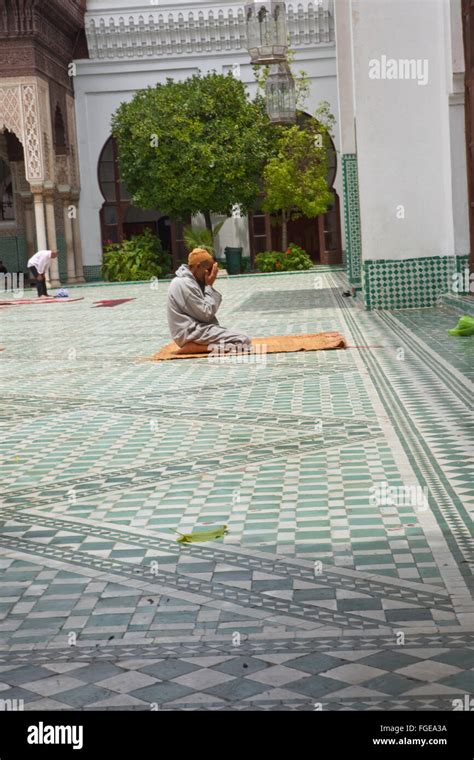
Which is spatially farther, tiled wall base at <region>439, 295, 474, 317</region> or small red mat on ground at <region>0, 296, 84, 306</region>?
small red mat on ground at <region>0, 296, 84, 306</region>

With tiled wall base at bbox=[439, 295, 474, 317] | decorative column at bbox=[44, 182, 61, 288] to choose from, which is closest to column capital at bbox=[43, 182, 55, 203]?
decorative column at bbox=[44, 182, 61, 288]

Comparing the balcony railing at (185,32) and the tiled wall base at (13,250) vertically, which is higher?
the balcony railing at (185,32)

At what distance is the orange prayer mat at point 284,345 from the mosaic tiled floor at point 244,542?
81cm

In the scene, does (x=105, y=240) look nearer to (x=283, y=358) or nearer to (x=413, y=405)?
(x=283, y=358)

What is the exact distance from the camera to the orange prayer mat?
5.80m

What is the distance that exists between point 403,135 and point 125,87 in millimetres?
11974

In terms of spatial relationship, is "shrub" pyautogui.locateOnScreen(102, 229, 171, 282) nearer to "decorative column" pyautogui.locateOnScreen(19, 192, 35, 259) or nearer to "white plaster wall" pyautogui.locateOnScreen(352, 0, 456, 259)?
"decorative column" pyautogui.locateOnScreen(19, 192, 35, 259)

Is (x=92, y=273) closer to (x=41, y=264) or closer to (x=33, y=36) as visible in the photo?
(x=33, y=36)

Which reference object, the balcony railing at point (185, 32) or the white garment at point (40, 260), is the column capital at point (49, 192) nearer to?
the balcony railing at point (185, 32)

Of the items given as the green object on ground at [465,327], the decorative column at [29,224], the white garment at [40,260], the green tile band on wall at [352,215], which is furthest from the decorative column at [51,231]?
the green object on ground at [465,327]

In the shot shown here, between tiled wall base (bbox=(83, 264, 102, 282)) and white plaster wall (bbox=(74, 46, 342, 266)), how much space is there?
1.89ft

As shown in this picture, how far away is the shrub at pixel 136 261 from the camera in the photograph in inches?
688

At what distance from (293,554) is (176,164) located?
14.8 meters

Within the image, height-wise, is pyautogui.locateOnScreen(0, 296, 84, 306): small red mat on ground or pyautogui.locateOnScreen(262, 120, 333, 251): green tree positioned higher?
pyautogui.locateOnScreen(262, 120, 333, 251): green tree
